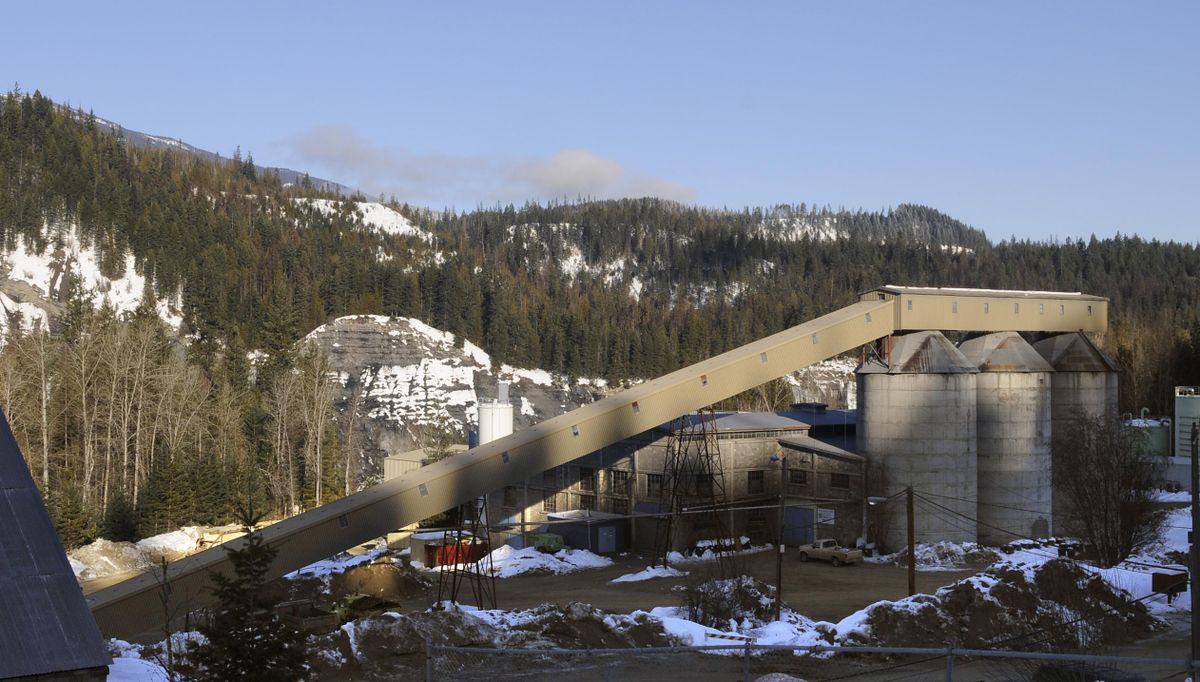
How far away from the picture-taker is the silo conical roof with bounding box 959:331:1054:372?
182ft

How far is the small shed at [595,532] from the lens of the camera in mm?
53969

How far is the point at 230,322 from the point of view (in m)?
126

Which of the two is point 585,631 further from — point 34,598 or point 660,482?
point 660,482

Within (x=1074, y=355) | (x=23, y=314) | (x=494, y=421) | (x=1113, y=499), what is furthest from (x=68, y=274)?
(x=1113, y=499)

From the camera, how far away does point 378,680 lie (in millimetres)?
28203

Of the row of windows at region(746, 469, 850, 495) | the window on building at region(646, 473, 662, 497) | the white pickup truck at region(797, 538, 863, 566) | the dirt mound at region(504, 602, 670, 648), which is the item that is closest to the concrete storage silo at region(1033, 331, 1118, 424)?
the row of windows at region(746, 469, 850, 495)

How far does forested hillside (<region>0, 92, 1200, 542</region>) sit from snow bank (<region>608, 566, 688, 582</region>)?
1009 inches

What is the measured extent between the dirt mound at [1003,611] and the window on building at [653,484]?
1933 cm

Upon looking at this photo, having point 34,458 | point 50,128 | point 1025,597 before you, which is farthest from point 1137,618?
point 50,128

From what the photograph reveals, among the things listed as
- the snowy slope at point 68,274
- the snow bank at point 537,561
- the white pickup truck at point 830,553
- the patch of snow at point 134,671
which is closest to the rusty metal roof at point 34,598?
the patch of snow at point 134,671

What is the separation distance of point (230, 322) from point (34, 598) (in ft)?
392

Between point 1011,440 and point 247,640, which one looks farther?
A: point 1011,440

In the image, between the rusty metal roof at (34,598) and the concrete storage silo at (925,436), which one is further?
the concrete storage silo at (925,436)

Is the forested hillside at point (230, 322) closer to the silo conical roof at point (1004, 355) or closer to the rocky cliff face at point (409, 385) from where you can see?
the rocky cliff face at point (409, 385)
